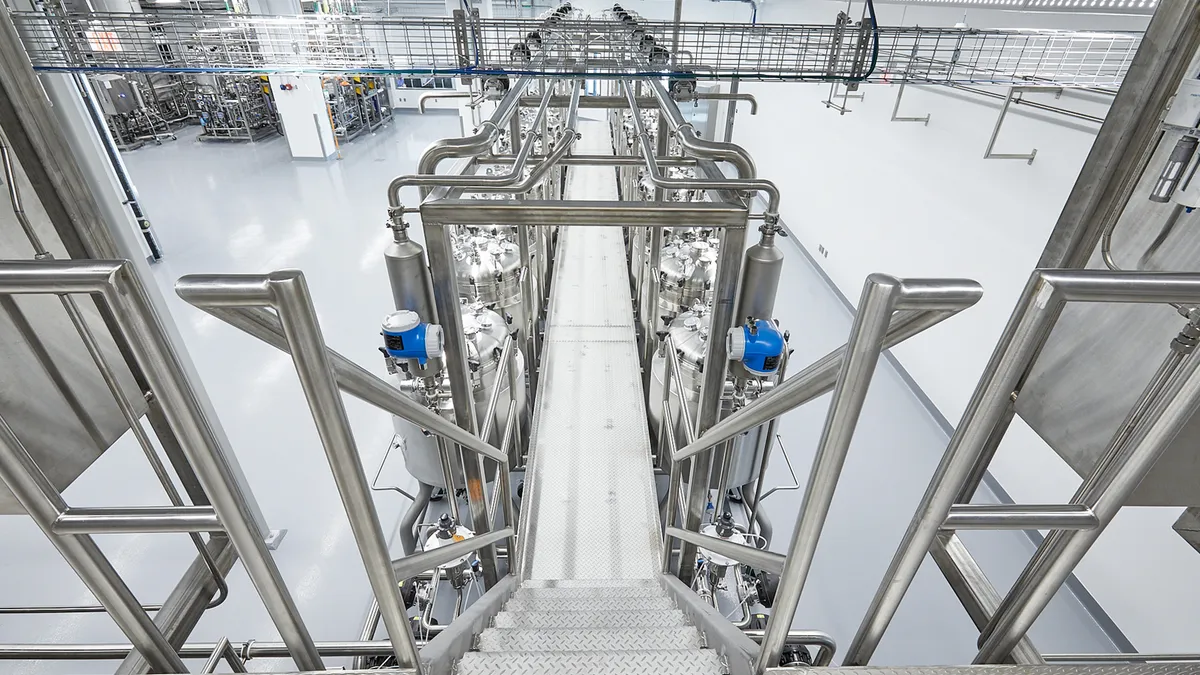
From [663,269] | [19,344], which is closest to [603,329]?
[663,269]

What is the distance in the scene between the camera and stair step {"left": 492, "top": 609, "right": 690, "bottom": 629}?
1850mm

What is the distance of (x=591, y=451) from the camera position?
10.4 feet

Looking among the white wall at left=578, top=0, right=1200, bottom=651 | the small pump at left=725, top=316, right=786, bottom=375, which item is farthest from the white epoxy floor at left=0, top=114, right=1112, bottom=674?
the small pump at left=725, top=316, right=786, bottom=375

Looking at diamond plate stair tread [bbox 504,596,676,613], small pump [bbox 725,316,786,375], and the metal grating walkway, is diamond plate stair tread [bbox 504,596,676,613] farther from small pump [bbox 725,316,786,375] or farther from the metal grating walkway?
small pump [bbox 725,316,786,375]

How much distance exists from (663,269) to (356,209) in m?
6.08

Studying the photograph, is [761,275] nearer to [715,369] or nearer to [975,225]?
[715,369]

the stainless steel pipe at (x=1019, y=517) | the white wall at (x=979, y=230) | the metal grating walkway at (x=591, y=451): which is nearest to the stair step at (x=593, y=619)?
the metal grating walkway at (x=591, y=451)

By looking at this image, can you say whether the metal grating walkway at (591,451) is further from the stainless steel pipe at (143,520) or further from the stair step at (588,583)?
the stainless steel pipe at (143,520)

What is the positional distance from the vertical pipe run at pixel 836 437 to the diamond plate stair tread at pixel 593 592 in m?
1.39

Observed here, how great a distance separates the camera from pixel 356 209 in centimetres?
837

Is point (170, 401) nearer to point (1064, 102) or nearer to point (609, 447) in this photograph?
point (609, 447)

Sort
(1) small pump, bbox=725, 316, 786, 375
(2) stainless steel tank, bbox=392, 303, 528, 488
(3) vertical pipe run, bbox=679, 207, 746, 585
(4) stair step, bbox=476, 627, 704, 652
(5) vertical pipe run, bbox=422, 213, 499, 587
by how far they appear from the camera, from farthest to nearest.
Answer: (2) stainless steel tank, bbox=392, 303, 528, 488 → (1) small pump, bbox=725, 316, 786, 375 → (3) vertical pipe run, bbox=679, 207, 746, 585 → (5) vertical pipe run, bbox=422, 213, 499, 587 → (4) stair step, bbox=476, 627, 704, 652

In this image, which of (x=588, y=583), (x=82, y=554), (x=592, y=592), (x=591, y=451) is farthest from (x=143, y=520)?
(x=591, y=451)

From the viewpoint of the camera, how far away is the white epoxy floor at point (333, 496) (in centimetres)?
312
